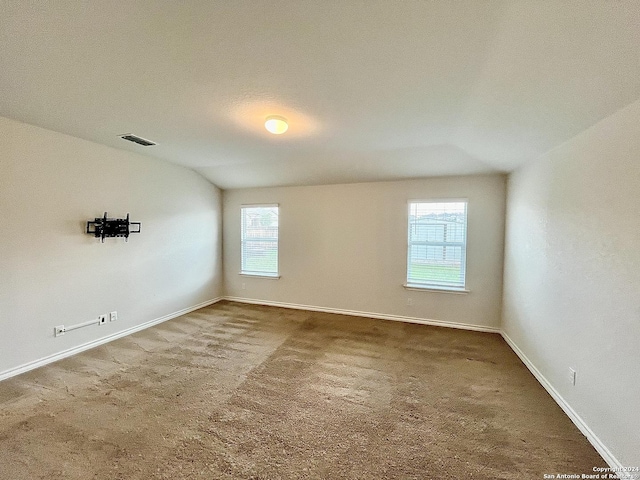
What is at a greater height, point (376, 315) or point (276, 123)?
point (276, 123)

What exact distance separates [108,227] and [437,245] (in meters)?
4.59

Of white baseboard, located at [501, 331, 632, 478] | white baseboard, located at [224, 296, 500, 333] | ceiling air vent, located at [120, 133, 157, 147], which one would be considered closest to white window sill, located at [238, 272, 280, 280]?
white baseboard, located at [224, 296, 500, 333]

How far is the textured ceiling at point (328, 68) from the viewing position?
1424mm

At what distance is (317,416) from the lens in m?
2.12

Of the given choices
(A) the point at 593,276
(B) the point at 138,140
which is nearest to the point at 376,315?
(A) the point at 593,276

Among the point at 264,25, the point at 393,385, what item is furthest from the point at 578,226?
the point at 264,25

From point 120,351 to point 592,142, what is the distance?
4.97m

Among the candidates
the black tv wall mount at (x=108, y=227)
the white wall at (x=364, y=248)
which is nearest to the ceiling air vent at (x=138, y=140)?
the black tv wall mount at (x=108, y=227)

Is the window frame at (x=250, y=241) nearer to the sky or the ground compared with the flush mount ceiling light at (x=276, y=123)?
nearer to the ground

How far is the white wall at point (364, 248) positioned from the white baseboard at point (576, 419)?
3.86ft

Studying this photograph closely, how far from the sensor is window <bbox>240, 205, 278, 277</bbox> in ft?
17.3

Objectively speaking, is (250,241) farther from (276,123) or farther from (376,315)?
(276,123)

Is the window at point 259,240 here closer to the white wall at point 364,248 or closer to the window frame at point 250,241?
the window frame at point 250,241

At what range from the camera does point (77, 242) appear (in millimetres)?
3205
